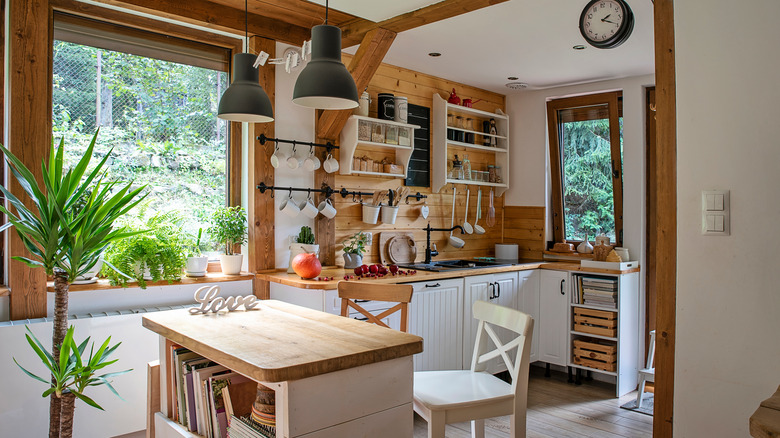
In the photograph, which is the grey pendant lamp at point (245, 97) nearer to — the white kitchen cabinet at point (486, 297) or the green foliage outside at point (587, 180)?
the white kitchen cabinet at point (486, 297)

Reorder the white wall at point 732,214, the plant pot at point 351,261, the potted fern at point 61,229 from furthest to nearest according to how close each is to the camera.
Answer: the plant pot at point 351,261, the potted fern at point 61,229, the white wall at point 732,214

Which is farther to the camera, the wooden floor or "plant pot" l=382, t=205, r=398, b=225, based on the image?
"plant pot" l=382, t=205, r=398, b=225

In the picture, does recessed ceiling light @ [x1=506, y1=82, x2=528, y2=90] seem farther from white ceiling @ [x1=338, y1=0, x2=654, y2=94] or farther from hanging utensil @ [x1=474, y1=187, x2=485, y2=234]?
hanging utensil @ [x1=474, y1=187, x2=485, y2=234]

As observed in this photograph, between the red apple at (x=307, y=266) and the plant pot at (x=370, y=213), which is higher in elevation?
the plant pot at (x=370, y=213)

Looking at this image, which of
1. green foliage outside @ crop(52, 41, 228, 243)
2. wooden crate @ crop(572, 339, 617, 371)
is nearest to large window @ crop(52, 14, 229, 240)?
green foliage outside @ crop(52, 41, 228, 243)

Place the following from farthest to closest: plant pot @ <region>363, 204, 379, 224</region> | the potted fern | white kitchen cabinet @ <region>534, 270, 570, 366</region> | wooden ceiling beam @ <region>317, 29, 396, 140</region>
Answer: white kitchen cabinet @ <region>534, 270, 570, 366</region> → plant pot @ <region>363, 204, 379, 224</region> → wooden ceiling beam @ <region>317, 29, 396, 140</region> → the potted fern

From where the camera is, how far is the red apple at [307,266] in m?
3.38

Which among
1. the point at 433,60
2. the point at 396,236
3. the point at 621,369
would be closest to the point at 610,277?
the point at 621,369

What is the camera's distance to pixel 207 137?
363cm

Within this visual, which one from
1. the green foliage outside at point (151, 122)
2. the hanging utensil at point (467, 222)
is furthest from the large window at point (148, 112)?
the hanging utensil at point (467, 222)

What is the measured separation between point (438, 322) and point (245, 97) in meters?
2.12

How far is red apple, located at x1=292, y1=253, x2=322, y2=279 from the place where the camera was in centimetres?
338

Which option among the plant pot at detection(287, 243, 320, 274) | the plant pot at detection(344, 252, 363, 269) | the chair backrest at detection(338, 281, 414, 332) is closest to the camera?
the chair backrest at detection(338, 281, 414, 332)

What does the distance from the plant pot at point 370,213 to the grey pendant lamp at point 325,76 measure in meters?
2.06
